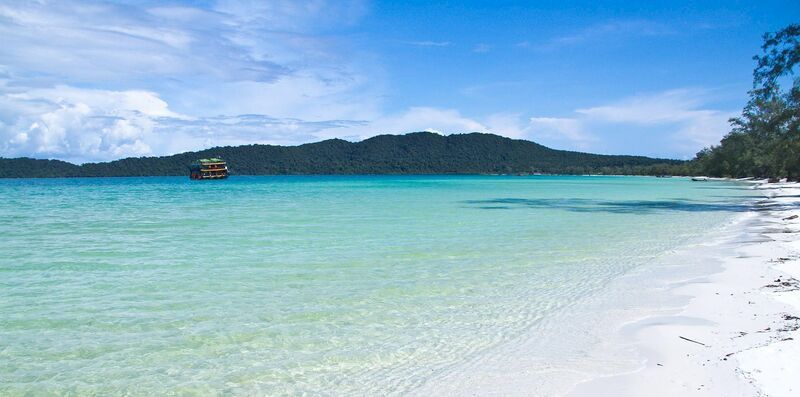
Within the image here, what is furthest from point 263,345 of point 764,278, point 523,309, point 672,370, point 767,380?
point 764,278

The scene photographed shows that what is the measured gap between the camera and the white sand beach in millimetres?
4863

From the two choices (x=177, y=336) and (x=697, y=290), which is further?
(x=697, y=290)

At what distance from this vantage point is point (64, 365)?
587cm

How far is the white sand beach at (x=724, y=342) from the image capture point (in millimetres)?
4863

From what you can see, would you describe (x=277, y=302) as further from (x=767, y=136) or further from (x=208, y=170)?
(x=208, y=170)

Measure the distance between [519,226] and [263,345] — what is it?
16043 millimetres

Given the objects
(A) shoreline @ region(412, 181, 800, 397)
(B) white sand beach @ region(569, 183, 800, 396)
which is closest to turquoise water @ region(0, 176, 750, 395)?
(A) shoreline @ region(412, 181, 800, 397)

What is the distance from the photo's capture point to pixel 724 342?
607 centimetres

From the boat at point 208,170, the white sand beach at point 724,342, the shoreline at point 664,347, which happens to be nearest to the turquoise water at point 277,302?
the shoreline at point 664,347

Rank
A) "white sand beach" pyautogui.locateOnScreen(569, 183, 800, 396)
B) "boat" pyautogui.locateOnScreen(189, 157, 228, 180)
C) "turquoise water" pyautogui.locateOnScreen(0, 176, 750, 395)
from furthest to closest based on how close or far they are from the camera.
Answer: "boat" pyautogui.locateOnScreen(189, 157, 228, 180)
"turquoise water" pyautogui.locateOnScreen(0, 176, 750, 395)
"white sand beach" pyautogui.locateOnScreen(569, 183, 800, 396)

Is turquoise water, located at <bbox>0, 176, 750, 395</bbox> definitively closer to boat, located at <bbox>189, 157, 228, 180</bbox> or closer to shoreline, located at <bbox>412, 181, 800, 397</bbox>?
shoreline, located at <bbox>412, 181, 800, 397</bbox>

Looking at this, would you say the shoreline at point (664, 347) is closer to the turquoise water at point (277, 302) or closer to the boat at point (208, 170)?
the turquoise water at point (277, 302)

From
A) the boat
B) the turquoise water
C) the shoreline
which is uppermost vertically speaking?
the boat

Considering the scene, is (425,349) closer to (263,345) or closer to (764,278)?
(263,345)
